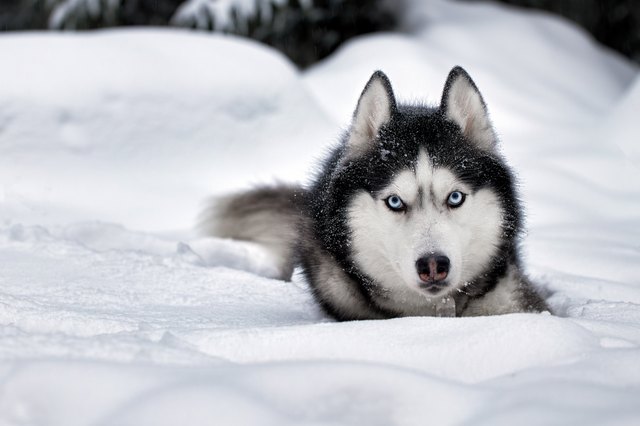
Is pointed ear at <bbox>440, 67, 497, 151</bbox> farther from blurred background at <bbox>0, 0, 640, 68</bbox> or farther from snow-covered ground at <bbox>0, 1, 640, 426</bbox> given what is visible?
blurred background at <bbox>0, 0, 640, 68</bbox>

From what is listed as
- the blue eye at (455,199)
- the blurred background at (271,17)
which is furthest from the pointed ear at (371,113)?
the blurred background at (271,17)

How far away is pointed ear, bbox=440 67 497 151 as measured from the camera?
2693mm

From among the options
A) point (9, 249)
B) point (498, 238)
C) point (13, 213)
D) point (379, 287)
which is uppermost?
point (498, 238)

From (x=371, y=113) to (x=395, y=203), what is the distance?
37cm

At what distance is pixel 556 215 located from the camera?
183 inches

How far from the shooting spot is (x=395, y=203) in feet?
8.29

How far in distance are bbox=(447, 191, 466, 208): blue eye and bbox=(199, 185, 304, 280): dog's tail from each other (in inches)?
57.1

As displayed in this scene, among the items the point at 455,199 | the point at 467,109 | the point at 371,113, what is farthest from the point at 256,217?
the point at 455,199

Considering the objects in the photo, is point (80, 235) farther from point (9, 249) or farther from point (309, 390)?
point (309, 390)

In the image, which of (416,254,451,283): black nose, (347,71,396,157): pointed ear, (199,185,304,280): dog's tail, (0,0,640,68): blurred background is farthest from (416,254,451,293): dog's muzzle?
(0,0,640,68): blurred background

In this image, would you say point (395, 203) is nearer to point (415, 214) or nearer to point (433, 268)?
point (415, 214)

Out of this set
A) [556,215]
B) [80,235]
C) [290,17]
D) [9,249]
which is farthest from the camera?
[290,17]

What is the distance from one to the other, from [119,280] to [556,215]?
2605 mm

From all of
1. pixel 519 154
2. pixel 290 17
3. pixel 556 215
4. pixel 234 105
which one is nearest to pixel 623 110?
pixel 519 154
